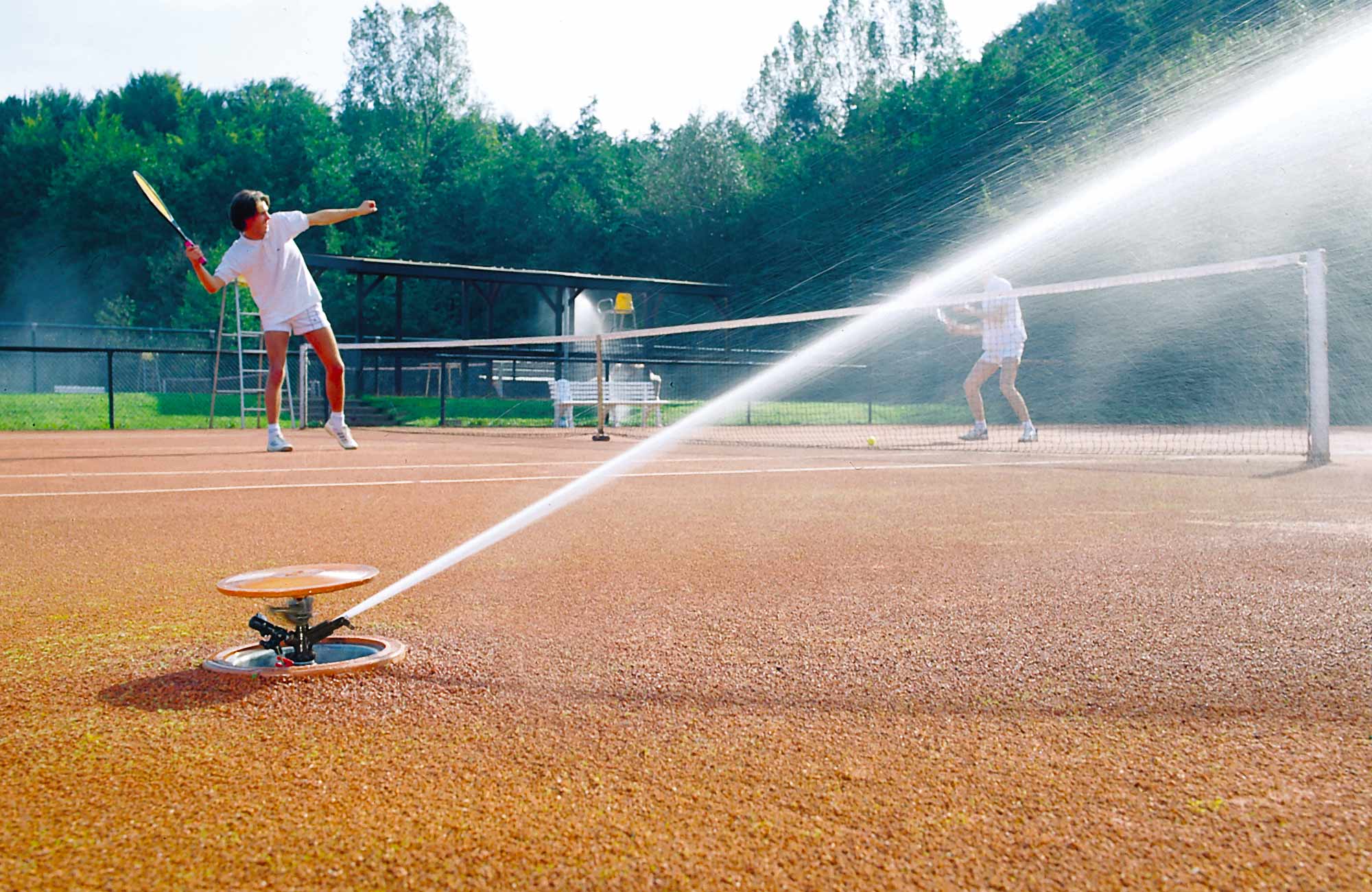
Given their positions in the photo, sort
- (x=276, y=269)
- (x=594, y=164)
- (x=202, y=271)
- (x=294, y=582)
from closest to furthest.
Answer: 1. (x=294, y=582)
2. (x=202, y=271)
3. (x=276, y=269)
4. (x=594, y=164)

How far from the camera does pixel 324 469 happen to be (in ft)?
28.1

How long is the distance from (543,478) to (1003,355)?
245 inches

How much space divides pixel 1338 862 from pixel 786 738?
0.85m

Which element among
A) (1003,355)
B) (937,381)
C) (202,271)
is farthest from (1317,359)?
(937,381)

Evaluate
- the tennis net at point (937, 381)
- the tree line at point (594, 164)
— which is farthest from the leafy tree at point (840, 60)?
the tennis net at point (937, 381)

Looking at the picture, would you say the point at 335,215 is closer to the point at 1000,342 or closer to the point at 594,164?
the point at 1000,342

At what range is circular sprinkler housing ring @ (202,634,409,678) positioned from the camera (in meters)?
2.33

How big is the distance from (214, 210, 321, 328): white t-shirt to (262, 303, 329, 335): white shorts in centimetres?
3

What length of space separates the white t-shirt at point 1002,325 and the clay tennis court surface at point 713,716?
731 centimetres

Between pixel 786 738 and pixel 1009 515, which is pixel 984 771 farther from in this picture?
pixel 1009 515

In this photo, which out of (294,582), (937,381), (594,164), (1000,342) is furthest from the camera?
(594,164)

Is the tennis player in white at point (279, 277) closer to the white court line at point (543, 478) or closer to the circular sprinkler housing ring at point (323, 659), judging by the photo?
the white court line at point (543, 478)

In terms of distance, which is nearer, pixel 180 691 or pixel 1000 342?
pixel 180 691

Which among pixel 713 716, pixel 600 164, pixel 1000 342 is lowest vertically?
pixel 713 716
